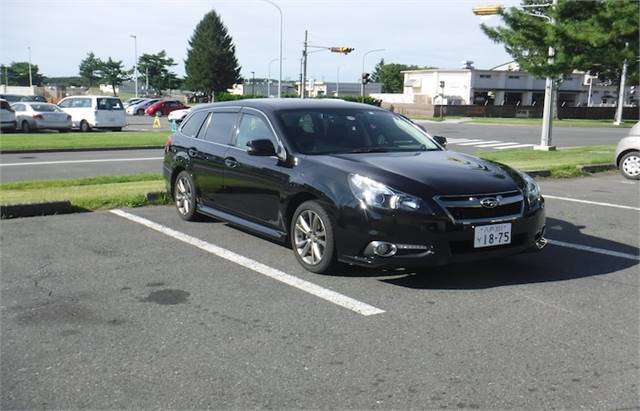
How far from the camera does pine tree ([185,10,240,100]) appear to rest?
82.8 metres

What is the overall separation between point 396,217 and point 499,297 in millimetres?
1019

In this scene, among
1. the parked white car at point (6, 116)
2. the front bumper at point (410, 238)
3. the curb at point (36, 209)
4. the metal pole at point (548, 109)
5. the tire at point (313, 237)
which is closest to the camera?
the front bumper at point (410, 238)

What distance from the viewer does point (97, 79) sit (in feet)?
399

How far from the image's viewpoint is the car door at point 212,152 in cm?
695

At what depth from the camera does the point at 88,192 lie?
945cm

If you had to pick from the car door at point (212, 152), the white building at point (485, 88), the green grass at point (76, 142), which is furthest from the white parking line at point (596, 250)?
the white building at point (485, 88)

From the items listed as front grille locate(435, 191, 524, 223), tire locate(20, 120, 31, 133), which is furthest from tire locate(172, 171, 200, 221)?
tire locate(20, 120, 31, 133)

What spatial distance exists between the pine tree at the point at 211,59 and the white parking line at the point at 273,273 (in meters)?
78.1

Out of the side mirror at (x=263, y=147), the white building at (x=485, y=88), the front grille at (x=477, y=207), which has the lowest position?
the front grille at (x=477, y=207)

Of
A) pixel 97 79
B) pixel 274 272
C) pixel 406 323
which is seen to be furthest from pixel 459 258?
pixel 97 79

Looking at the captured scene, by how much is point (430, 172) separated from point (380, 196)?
0.58 m

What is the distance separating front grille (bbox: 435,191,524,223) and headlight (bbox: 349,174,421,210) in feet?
0.75

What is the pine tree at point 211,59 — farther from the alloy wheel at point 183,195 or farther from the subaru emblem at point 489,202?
the subaru emblem at point 489,202

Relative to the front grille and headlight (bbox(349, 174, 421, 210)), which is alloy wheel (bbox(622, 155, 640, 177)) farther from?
headlight (bbox(349, 174, 421, 210))
